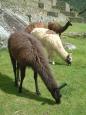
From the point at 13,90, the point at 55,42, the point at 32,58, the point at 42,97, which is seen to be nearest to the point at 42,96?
the point at 42,97

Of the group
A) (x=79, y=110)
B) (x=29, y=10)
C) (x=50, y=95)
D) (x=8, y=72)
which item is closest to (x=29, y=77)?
(x=8, y=72)

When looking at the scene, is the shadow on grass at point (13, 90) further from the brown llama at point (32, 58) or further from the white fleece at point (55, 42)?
the white fleece at point (55, 42)

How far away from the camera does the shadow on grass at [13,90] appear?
843 cm

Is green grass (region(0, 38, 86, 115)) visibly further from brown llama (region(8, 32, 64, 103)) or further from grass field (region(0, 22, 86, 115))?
brown llama (region(8, 32, 64, 103))

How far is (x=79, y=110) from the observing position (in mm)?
8125

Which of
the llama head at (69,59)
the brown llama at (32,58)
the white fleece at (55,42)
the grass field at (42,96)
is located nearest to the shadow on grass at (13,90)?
the grass field at (42,96)

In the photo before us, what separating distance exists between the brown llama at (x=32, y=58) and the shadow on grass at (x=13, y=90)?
15cm

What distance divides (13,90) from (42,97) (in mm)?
824

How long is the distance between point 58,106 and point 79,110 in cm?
46

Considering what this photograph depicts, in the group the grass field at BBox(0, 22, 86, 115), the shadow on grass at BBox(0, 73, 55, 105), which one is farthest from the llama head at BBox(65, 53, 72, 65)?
the shadow on grass at BBox(0, 73, 55, 105)

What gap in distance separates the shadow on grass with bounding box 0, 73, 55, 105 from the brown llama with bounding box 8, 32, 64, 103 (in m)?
0.15

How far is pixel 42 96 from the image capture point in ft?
28.5

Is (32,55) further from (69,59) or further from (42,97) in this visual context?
(69,59)

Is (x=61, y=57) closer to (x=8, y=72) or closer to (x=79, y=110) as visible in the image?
(x=8, y=72)
